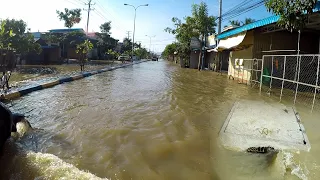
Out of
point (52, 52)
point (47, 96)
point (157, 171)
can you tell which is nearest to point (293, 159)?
point (157, 171)

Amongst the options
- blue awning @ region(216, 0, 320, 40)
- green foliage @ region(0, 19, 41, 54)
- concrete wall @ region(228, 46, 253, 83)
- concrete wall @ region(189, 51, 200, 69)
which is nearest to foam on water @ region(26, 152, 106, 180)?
blue awning @ region(216, 0, 320, 40)

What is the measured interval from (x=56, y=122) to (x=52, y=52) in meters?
33.6

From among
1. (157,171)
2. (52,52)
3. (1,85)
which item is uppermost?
(52,52)

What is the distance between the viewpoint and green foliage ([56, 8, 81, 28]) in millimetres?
54891

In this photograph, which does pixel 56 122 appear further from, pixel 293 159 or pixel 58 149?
pixel 293 159

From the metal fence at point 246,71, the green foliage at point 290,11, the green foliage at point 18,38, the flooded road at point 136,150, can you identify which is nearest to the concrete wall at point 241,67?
the metal fence at point 246,71

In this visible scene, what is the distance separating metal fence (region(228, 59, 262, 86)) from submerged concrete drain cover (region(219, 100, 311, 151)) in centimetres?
704

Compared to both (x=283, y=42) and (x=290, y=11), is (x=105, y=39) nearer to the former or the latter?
(x=283, y=42)

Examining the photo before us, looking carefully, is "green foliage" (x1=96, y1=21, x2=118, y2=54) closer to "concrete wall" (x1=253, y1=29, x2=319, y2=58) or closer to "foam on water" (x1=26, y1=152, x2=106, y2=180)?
"concrete wall" (x1=253, y1=29, x2=319, y2=58)

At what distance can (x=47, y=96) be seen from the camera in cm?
991

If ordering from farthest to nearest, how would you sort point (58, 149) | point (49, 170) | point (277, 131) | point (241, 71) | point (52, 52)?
point (52, 52) < point (241, 71) < point (277, 131) < point (58, 149) < point (49, 170)

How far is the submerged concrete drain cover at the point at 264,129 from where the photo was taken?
201 inches

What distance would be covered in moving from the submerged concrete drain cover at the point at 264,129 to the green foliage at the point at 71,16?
5442 cm

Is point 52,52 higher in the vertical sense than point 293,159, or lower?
higher
